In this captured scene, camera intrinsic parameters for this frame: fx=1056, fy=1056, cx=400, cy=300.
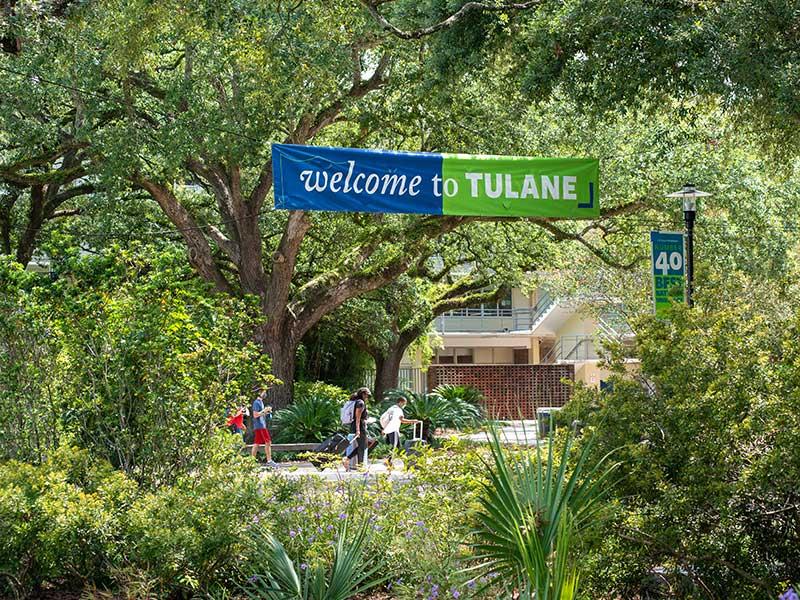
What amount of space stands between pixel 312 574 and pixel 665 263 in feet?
27.5

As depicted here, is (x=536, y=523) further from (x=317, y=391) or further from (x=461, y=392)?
(x=461, y=392)

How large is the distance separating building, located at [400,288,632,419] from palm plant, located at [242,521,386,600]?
2913 cm

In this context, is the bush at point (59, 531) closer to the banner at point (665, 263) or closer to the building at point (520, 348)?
the banner at point (665, 263)

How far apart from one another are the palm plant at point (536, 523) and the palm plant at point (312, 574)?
90 centimetres

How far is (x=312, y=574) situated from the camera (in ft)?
23.3

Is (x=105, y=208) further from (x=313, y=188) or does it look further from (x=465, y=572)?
(x=465, y=572)

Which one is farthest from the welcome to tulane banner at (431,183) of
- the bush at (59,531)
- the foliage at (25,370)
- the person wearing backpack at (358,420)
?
the bush at (59,531)

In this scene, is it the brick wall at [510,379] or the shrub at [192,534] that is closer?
the shrub at [192,534]

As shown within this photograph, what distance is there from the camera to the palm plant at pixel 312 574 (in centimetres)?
678

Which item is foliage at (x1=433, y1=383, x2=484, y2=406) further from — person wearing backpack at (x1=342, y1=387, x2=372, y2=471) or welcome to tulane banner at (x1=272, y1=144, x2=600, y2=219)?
welcome to tulane banner at (x1=272, y1=144, x2=600, y2=219)

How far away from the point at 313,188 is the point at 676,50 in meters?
4.76

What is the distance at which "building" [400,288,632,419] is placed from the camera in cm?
3944

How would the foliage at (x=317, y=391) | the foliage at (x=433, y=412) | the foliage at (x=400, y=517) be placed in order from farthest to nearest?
the foliage at (x=317, y=391) < the foliage at (x=433, y=412) < the foliage at (x=400, y=517)

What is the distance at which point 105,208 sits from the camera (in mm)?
22812
